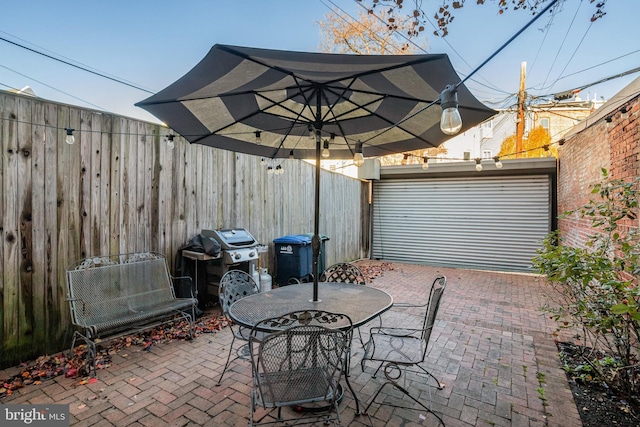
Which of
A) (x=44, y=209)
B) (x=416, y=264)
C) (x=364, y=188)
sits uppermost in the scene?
(x=364, y=188)

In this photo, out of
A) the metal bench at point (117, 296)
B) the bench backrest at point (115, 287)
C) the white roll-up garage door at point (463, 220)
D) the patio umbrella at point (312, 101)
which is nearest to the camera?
the patio umbrella at point (312, 101)

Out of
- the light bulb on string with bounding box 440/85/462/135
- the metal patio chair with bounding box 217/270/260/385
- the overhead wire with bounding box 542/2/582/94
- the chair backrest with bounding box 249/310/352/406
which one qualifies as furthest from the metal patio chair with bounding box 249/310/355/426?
the overhead wire with bounding box 542/2/582/94

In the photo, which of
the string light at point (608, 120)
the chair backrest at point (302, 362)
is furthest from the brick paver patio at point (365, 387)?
the string light at point (608, 120)

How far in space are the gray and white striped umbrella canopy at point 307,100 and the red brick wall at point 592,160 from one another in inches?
75.7

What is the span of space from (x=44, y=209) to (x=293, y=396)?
3016mm

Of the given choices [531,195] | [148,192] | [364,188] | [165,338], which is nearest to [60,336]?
[165,338]

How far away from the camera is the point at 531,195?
779cm

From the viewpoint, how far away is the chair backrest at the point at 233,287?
2951mm

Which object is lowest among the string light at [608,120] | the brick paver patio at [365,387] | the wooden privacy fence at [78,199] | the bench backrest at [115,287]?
the brick paver patio at [365,387]

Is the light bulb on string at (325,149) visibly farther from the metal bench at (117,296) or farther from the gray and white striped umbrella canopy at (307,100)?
the metal bench at (117,296)

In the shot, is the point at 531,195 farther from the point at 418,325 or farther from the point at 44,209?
the point at 44,209

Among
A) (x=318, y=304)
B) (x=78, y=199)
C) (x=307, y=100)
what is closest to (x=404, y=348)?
(x=318, y=304)

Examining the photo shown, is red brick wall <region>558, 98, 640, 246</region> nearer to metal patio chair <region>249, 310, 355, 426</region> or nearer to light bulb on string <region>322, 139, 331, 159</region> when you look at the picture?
light bulb on string <region>322, 139, 331, 159</region>

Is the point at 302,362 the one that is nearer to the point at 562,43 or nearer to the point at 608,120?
the point at 608,120
